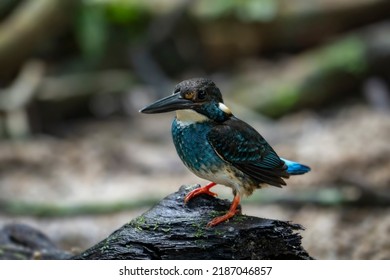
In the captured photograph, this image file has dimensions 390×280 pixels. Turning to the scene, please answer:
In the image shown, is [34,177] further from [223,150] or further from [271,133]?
[223,150]

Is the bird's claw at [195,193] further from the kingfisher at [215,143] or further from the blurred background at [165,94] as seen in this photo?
the blurred background at [165,94]

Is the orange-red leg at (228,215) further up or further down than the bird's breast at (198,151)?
further down

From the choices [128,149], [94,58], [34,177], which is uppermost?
[94,58]

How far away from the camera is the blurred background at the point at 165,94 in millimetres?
7574

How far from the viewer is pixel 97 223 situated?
295 inches

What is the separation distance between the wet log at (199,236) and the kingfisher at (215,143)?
0.32 ft

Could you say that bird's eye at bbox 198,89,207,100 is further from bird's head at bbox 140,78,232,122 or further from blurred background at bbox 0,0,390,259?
blurred background at bbox 0,0,390,259

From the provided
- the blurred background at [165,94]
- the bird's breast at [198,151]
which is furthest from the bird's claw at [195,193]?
the blurred background at [165,94]

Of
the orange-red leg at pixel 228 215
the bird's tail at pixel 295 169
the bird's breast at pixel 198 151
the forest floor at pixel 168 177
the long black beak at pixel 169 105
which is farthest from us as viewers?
the forest floor at pixel 168 177

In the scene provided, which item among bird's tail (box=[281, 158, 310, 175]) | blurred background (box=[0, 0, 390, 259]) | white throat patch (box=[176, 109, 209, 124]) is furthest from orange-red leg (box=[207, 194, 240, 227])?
blurred background (box=[0, 0, 390, 259])

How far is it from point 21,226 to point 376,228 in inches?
127

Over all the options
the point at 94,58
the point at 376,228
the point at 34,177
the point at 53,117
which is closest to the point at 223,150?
the point at 376,228

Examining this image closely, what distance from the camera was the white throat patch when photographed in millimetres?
4078

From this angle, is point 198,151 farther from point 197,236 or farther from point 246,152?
point 197,236
